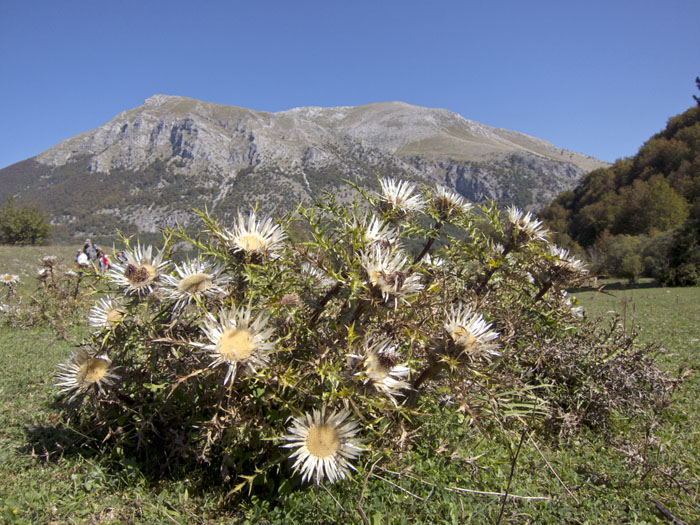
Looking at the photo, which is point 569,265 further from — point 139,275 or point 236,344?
point 139,275

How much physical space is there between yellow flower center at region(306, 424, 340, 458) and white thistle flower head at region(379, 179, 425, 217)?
49.9 inches

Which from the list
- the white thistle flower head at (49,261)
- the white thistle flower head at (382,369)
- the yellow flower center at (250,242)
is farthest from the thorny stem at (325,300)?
the white thistle flower head at (49,261)

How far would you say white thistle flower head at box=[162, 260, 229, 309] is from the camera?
187 centimetres

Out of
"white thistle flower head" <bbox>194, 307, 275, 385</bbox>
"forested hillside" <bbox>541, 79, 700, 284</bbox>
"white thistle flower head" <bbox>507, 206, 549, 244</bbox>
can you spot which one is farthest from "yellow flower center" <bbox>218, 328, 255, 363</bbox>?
"forested hillside" <bbox>541, 79, 700, 284</bbox>

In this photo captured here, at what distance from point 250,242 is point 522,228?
5.59 ft

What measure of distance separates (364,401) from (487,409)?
0.88 metres

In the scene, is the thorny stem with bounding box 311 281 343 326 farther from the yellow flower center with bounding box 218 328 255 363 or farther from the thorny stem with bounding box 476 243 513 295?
the thorny stem with bounding box 476 243 513 295

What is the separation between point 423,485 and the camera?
7.16 feet

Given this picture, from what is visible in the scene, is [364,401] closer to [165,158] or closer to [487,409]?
[487,409]

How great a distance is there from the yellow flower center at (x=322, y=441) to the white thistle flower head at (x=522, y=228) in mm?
1658

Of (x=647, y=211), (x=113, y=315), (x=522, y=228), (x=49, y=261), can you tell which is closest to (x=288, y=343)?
(x=113, y=315)

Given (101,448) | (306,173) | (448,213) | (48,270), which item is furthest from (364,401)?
(306,173)

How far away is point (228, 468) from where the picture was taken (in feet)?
7.06

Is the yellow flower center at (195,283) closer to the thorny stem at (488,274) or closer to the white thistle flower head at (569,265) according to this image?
the thorny stem at (488,274)
